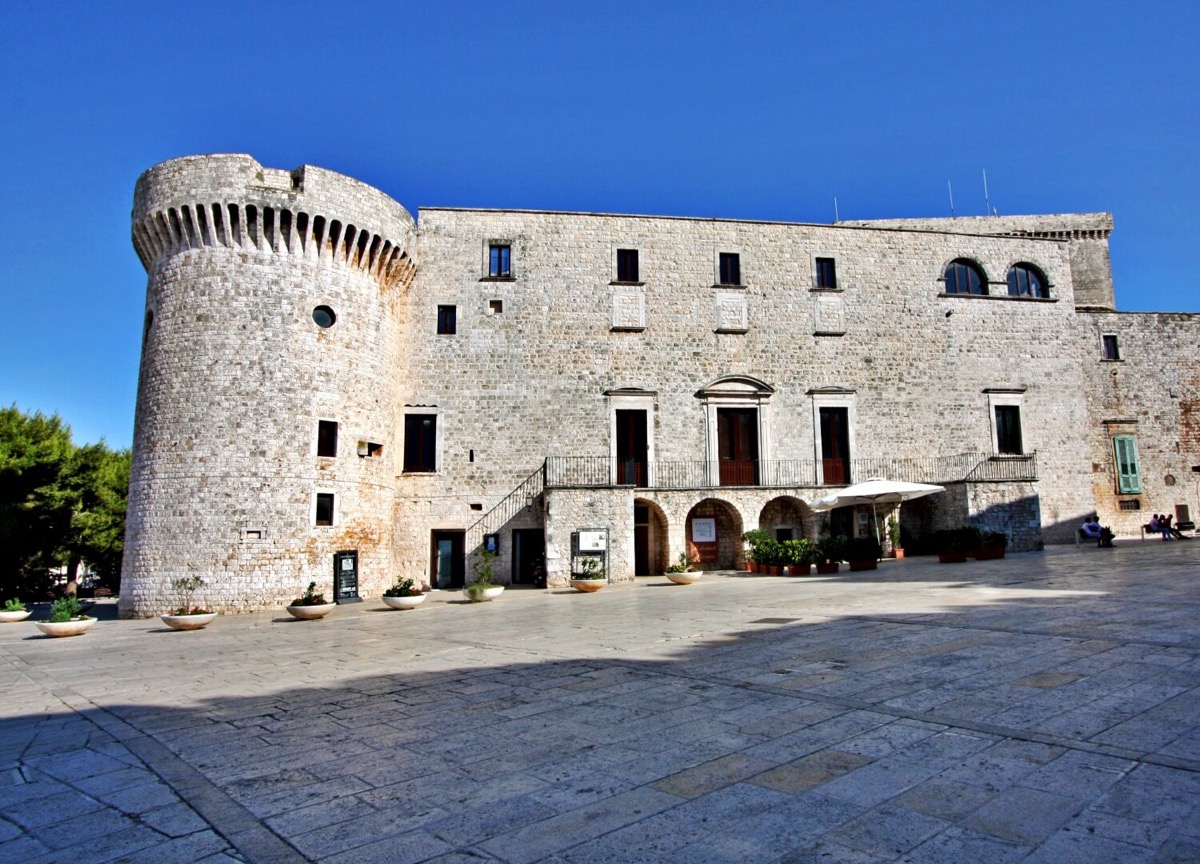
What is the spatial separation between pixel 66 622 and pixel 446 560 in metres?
9.46

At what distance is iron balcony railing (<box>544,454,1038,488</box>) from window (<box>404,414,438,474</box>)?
3580 mm

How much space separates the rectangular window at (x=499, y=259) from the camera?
23219 millimetres

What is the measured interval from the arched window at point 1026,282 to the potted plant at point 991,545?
433 inches

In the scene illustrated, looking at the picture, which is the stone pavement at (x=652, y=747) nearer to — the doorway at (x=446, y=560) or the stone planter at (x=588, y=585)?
the stone planter at (x=588, y=585)

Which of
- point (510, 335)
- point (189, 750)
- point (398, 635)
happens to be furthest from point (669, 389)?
point (189, 750)

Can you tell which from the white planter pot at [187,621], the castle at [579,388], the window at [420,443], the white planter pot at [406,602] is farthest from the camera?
the window at [420,443]

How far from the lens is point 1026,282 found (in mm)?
26156

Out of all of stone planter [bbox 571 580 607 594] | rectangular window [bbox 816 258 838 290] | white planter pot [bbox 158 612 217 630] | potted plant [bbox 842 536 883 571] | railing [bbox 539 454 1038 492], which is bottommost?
white planter pot [bbox 158 612 217 630]

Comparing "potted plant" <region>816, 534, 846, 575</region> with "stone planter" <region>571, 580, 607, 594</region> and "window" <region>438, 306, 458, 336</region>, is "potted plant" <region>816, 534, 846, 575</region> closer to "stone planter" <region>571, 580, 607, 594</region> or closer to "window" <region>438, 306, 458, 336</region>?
"stone planter" <region>571, 580, 607, 594</region>

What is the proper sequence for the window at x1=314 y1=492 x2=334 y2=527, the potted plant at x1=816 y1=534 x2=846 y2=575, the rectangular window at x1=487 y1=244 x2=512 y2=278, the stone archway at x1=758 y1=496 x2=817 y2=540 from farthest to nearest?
the rectangular window at x1=487 y1=244 x2=512 y2=278, the stone archway at x1=758 y1=496 x2=817 y2=540, the window at x1=314 y1=492 x2=334 y2=527, the potted plant at x1=816 y1=534 x2=846 y2=575

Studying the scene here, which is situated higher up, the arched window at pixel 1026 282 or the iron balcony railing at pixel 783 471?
the arched window at pixel 1026 282

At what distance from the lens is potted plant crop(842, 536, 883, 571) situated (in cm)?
1842

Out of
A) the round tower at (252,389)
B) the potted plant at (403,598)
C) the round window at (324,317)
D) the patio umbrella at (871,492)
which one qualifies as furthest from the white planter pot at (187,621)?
the patio umbrella at (871,492)

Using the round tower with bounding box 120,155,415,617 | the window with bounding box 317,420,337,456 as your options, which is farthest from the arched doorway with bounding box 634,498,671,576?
the window with bounding box 317,420,337,456
